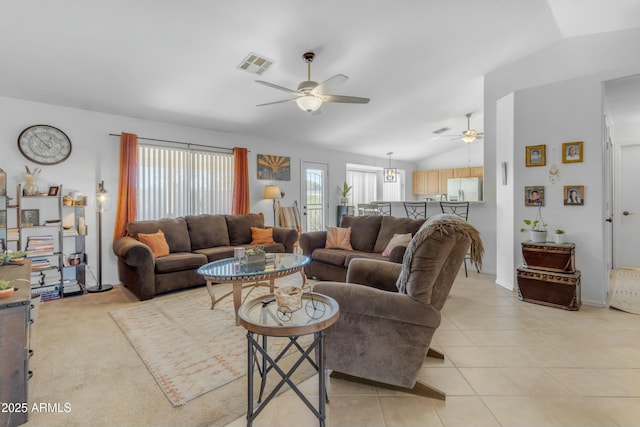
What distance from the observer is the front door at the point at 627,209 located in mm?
5016

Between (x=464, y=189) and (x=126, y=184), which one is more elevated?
(x=464, y=189)

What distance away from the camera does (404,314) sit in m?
1.68

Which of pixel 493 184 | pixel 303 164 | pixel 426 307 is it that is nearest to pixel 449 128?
pixel 493 184

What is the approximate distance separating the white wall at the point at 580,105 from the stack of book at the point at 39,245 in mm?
5892

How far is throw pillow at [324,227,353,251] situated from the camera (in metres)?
4.34

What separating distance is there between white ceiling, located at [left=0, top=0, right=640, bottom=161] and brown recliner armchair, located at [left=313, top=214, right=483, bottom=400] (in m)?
2.46

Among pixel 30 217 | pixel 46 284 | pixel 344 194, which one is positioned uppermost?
pixel 344 194

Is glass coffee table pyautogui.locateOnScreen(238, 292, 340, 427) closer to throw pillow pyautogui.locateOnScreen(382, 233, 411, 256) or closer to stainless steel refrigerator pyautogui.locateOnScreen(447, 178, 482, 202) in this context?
throw pillow pyautogui.locateOnScreen(382, 233, 411, 256)

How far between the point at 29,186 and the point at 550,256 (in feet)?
20.1

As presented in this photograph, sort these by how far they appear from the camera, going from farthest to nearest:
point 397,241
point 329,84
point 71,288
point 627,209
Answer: point 627,209 → point 71,288 → point 397,241 → point 329,84

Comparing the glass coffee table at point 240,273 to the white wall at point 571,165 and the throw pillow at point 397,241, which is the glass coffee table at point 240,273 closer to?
the throw pillow at point 397,241

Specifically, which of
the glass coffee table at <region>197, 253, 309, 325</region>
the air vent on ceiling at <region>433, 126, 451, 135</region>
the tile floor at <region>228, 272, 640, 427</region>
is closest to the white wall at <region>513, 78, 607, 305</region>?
the tile floor at <region>228, 272, 640, 427</region>

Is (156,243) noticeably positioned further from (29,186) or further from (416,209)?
(416,209)

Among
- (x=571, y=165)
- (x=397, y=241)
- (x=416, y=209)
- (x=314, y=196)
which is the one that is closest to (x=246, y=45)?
(x=397, y=241)
